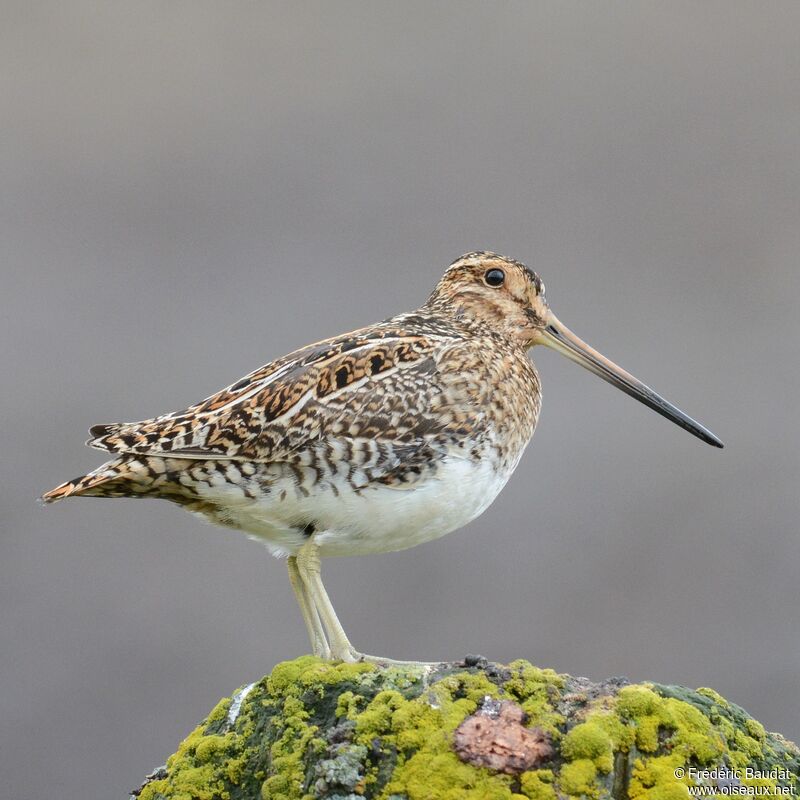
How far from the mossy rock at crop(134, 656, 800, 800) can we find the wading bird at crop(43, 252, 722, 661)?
1.73ft

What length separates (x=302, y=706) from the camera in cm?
328

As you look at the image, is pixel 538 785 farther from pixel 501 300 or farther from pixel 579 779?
pixel 501 300

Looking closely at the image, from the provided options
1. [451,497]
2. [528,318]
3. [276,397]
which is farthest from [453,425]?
[528,318]

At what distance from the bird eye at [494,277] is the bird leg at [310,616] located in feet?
4.30

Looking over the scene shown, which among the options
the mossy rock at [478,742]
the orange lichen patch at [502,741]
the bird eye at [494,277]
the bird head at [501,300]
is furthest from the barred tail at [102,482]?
the bird eye at [494,277]

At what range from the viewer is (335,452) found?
382 cm

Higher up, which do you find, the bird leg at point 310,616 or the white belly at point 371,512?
the white belly at point 371,512

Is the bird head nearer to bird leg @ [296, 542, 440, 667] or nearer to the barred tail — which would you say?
bird leg @ [296, 542, 440, 667]

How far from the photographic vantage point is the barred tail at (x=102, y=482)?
3.77 m

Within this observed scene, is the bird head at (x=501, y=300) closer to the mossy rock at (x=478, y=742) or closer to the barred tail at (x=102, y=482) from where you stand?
the barred tail at (x=102, y=482)

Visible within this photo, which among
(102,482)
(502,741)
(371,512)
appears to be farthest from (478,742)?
(102,482)

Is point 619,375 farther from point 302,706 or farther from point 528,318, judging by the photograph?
point 302,706

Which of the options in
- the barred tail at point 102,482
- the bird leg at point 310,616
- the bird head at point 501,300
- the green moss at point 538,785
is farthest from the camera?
the bird head at point 501,300

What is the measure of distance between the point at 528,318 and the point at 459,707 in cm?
197
